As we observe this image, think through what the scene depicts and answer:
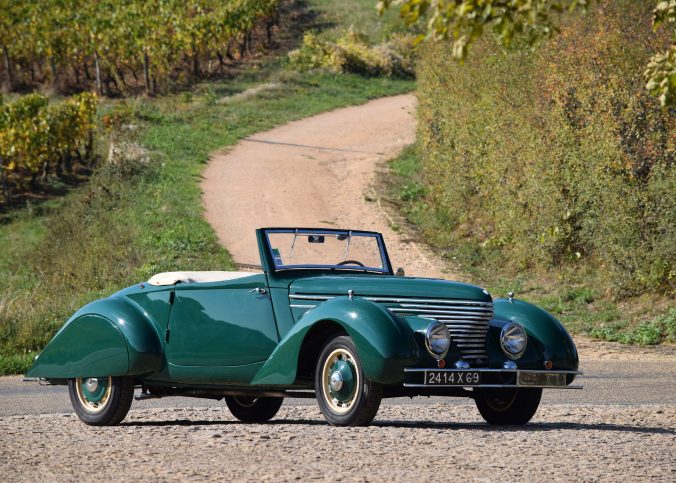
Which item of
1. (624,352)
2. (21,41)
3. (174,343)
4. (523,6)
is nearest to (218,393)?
(174,343)

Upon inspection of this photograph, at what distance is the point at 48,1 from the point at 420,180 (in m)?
36.3

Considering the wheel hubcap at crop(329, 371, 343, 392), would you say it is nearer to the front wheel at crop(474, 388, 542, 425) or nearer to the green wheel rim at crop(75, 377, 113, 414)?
the front wheel at crop(474, 388, 542, 425)

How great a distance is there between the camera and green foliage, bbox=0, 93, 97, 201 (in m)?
39.0

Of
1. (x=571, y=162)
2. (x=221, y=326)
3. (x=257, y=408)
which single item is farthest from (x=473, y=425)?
(x=571, y=162)

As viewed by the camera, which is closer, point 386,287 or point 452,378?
point 452,378

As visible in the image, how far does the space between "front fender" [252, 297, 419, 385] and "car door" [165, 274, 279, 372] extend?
1.94ft

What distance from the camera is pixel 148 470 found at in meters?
7.80

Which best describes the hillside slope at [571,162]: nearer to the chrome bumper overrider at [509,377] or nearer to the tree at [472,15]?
the chrome bumper overrider at [509,377]

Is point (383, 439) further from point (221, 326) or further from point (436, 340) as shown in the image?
point (221, 326)

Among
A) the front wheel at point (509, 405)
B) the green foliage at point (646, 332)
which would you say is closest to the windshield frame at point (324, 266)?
the front wheel at point (509, 405)

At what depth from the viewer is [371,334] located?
8992 mm

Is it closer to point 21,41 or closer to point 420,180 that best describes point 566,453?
point 420,180

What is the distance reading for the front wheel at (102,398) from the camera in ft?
35.5

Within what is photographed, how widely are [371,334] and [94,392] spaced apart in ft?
11.1
